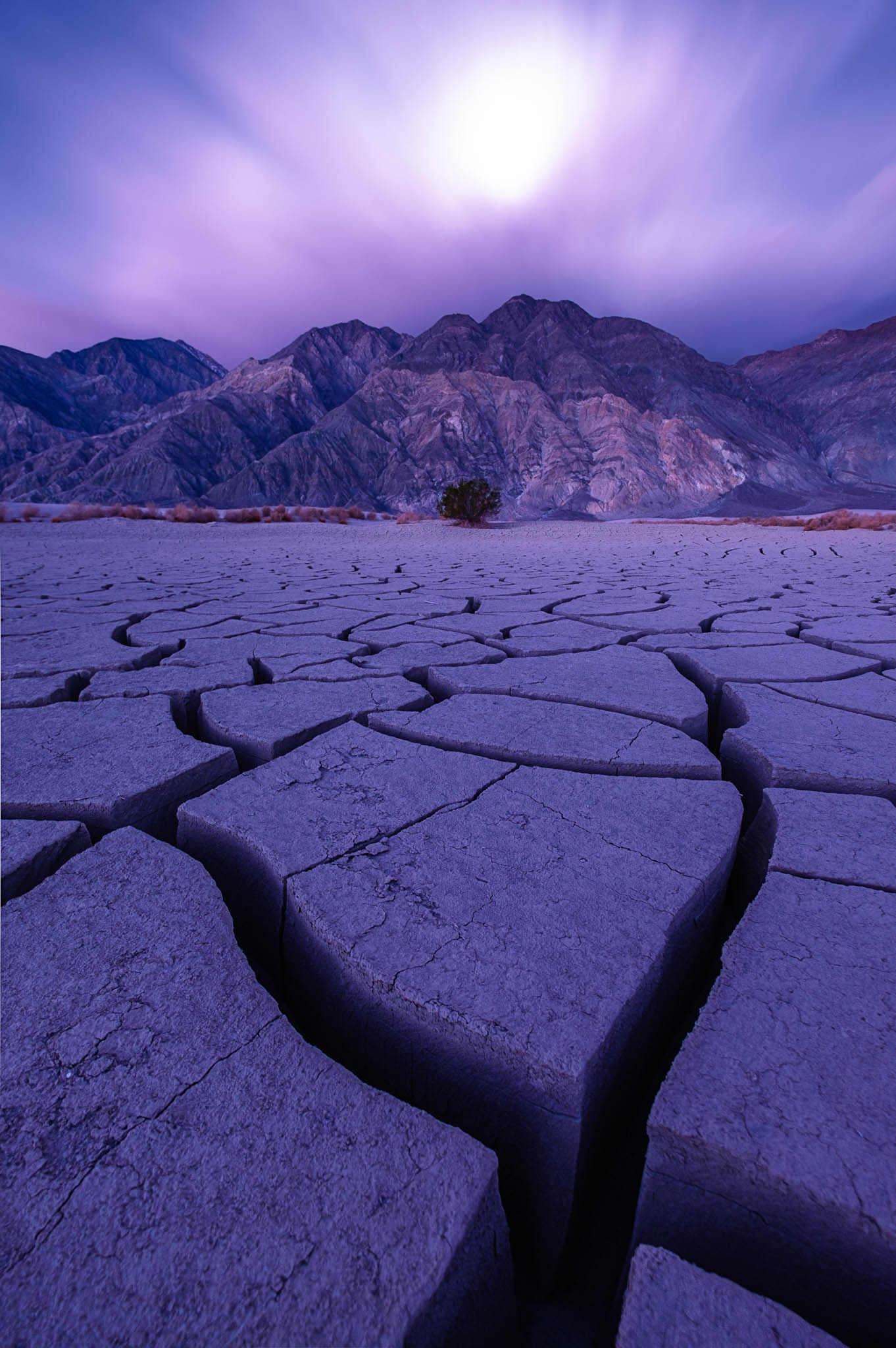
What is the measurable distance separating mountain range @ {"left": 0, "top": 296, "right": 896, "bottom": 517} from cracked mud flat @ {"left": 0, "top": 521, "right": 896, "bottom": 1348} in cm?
3534

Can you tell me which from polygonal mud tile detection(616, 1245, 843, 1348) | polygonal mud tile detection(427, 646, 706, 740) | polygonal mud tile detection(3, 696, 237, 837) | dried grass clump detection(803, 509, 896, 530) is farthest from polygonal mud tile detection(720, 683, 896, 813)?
dried grass clump detection(803, 509, 896, 530)

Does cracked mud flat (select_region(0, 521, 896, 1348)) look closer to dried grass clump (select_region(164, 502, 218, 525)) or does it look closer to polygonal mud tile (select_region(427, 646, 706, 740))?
polygonal mud tile (select_region(427, 646, 706, 740))

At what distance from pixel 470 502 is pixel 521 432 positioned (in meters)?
28.5

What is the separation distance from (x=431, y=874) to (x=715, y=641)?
1585 millimetres

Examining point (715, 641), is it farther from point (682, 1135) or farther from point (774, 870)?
point (682, 1135)

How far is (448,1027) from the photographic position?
50 cm

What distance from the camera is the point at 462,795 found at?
0.90 metres

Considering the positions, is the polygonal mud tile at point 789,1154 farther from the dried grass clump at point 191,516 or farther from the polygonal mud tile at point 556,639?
the dried grass clump at point 191,516

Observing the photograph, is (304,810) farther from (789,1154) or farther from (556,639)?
(556,639)

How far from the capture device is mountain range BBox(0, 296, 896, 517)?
36.2m

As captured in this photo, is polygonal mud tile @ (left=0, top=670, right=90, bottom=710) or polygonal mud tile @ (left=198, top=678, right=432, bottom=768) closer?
polygonal mud tile @ (left=198, top=678, right=432, bottom=768)

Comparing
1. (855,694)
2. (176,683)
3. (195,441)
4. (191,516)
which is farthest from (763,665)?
(195,441)

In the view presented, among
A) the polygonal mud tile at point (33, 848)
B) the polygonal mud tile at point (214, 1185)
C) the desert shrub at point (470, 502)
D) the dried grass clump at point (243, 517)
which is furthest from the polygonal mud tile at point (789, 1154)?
the desert shrub at point (470, 502)

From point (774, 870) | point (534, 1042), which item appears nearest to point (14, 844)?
point (534, 1042)
